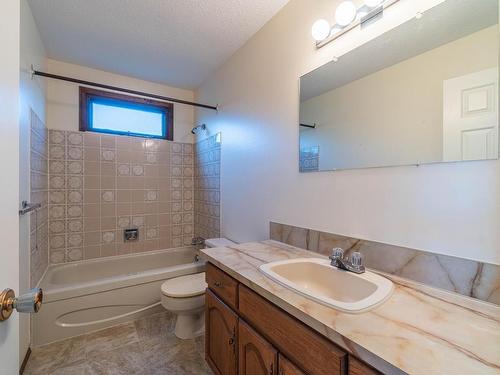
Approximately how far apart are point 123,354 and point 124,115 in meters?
2.46

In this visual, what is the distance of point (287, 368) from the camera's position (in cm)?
81

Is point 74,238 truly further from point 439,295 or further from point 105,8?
point 439,295

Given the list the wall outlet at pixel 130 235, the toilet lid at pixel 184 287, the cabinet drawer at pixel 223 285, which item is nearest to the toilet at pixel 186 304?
the toilet lid at pixel 184 287

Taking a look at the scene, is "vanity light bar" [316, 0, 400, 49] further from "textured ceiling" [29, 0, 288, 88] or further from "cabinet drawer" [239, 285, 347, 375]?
"cabinet drawer" [239, 285, 347, 375]

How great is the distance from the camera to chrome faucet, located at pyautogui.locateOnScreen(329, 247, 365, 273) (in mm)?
1042

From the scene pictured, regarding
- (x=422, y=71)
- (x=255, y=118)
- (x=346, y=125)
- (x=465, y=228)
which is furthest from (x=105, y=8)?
(x=465, y=228)

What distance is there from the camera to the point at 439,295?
0.84 m

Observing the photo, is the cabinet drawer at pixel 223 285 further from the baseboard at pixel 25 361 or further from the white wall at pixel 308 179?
the baseboard at pixel 25 361

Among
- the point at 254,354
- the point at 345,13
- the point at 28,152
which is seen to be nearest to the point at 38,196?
the point at 28,152

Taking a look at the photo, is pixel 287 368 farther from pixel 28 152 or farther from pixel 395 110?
pixel 28 152

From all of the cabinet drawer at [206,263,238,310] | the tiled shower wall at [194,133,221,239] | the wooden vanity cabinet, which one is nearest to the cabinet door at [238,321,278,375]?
the wooden vanity cabinet

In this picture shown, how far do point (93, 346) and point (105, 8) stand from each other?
248 cm

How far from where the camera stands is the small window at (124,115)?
259 cm

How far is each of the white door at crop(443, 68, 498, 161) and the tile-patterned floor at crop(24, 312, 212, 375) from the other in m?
1.82
